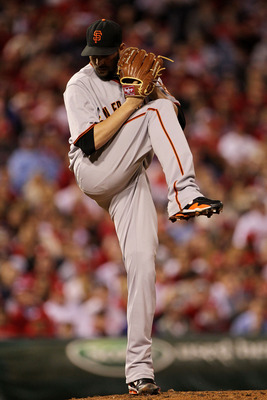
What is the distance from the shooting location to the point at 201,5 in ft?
28.6

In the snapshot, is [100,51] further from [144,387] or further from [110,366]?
[110,366]

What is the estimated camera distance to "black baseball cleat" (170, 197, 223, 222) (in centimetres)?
268

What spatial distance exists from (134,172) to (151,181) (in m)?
3.79

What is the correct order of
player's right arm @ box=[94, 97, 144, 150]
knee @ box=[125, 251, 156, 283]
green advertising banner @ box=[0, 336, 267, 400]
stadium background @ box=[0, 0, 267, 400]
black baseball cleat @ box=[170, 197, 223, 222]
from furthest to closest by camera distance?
stadium background @ box=[0, 0, 267, 400], green advertising banner @ box=[0, 336, 267, 400], knee @ box=[125, 251, 156, 283], player's right arm @ box=[94, 97, 144, 150], black baseball cleat @ box=[170, 197, 223, 222]

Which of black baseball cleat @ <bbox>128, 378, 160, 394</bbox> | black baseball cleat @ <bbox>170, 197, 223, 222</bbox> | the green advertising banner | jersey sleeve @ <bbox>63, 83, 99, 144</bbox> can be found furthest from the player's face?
the green advertising banner

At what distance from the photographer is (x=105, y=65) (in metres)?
3.10

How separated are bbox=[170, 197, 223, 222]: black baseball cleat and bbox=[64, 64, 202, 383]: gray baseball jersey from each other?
0.10 m

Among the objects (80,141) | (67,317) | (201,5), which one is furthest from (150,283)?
(201,5)

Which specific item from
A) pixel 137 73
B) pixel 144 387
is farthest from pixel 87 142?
pixel 144 387

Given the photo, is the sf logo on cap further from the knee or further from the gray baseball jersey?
the knee

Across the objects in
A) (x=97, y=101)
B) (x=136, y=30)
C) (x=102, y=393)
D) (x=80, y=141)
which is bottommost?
(x=102, y=393)

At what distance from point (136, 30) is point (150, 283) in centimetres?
604

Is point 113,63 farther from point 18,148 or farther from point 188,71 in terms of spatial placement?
point 188,71

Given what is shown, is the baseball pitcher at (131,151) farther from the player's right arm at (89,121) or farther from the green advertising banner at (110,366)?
the green advertising banner at (110,366)
